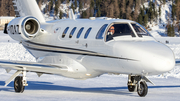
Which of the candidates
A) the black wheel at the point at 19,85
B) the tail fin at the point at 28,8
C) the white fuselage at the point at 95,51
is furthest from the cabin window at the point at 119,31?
the tail fin at the point at 28,8

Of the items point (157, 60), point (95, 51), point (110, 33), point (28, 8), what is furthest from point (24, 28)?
point (157, 60)

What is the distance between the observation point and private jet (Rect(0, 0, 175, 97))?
997cm

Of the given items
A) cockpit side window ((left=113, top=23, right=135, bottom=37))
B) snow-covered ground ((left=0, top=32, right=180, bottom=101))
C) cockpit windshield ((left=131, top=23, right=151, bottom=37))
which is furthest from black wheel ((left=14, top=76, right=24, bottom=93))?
cockpit windshield ((left=131, top=23, right=151, bottom=37))

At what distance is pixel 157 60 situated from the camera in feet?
31.3

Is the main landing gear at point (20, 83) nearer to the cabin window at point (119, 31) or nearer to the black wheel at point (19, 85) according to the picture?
the black wheel at point (19, 85)

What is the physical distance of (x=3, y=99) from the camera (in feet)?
33.8

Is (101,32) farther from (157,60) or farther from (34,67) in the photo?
(34,67)

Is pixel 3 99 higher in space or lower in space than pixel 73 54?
lower

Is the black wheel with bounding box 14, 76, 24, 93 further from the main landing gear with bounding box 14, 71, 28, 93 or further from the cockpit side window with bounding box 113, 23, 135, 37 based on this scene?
the cockpit side window with bounding box 113, 23, 135, 37

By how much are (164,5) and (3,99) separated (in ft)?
532

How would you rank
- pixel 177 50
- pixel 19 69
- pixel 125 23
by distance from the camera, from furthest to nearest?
pixel 177 50, pixel 19 69, pixel 125 23


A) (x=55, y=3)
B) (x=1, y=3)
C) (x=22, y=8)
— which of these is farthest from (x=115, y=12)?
(x=22, y=8)

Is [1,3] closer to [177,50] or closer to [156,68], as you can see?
[177,50]

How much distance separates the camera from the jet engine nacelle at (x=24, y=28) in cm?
1340
